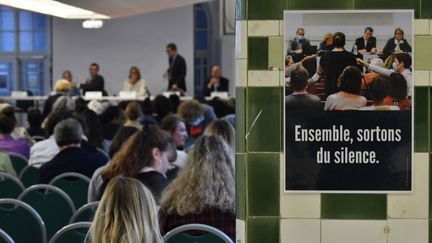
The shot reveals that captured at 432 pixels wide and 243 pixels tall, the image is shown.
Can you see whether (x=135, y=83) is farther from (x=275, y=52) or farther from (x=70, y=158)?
(x=275, y=52)

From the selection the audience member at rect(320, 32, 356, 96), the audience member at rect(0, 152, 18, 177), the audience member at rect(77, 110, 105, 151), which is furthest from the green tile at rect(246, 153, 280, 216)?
the audience member at rect(77, 110, 105, 151)

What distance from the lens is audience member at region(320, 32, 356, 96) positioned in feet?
9.14

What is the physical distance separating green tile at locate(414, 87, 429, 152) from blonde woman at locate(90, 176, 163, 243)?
113cm

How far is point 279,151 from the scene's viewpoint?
2785mm

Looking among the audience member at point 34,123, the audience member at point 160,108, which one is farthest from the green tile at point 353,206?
the audience member at point 160,108

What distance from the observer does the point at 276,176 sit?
2795 millimetres

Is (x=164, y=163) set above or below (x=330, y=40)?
below

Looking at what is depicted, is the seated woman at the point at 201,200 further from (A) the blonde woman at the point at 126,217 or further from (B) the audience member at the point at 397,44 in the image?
(B) the audience member at the point at 397,44

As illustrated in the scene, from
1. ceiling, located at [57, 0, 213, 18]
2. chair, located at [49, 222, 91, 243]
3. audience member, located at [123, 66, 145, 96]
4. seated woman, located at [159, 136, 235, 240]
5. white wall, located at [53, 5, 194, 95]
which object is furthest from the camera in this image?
white wall, located at [53, 5, 194, 95]

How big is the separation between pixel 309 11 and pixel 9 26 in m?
19.8

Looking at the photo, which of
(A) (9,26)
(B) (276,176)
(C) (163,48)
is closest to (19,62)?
(A) (9,26)

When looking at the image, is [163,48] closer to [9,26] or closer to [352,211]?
[9,26]

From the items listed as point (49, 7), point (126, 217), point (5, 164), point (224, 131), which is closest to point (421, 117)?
point (126, 217)

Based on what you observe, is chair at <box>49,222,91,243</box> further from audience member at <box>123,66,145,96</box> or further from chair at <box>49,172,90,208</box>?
audience member at <box>123,66,145,96</box>
